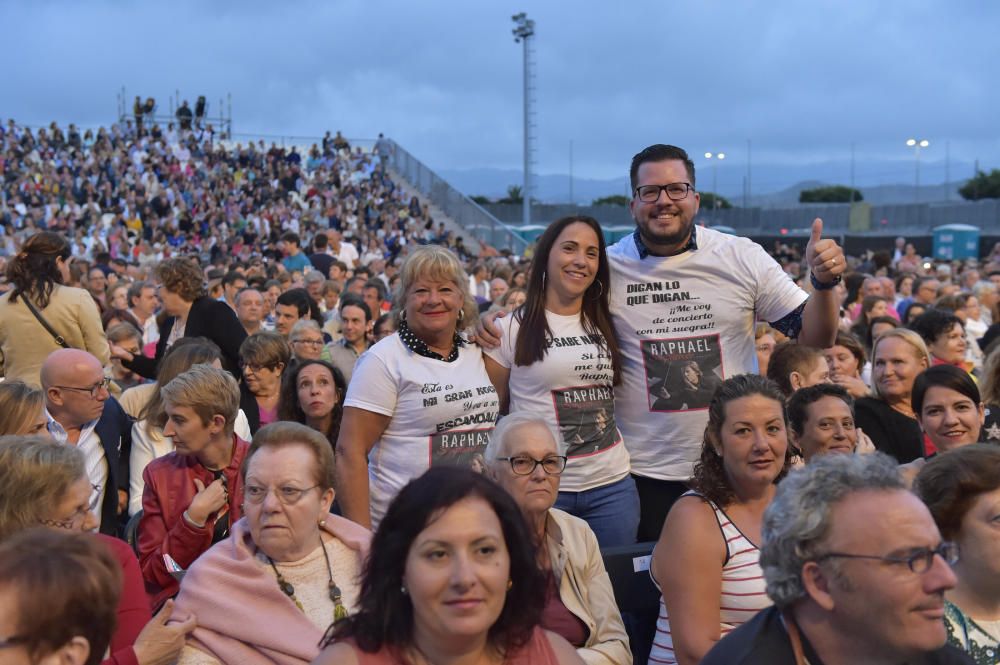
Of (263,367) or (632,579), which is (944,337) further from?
(263,367)

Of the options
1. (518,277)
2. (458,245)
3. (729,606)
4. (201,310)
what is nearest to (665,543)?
(729,606)

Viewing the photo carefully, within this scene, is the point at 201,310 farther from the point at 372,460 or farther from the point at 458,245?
the point at 458,245

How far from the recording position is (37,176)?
92.9 ft

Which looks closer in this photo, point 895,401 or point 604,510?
point 604,510

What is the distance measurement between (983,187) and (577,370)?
5417 cm

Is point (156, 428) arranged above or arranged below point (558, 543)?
above

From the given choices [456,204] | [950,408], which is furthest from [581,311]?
[456,204]

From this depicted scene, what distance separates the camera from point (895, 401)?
545 centimetres

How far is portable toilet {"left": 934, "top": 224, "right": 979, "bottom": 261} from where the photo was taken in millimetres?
27884

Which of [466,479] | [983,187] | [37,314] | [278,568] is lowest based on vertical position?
[278,568]

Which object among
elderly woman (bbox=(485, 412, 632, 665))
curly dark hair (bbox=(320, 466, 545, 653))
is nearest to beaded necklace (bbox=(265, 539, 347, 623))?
elderly woman (bbox=(485, 412, 632, 665))

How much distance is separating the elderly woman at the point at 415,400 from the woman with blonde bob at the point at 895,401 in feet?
7.56

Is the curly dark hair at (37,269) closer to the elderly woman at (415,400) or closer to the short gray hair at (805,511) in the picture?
the elderly woman at (415,400)

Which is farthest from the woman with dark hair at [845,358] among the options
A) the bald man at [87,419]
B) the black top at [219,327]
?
the bald man at [87,419]
